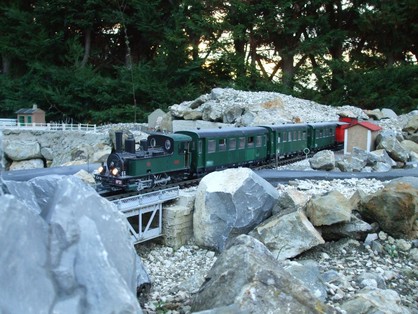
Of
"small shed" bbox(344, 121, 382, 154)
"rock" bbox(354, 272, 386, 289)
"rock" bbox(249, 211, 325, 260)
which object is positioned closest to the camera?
"rock" bbox(354, 272, 386, 289)

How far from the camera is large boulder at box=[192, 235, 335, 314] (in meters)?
6.72

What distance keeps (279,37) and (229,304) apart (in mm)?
37838

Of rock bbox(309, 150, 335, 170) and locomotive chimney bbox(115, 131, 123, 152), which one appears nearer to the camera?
locomotive chimney bbox(115, 131, 123, 152)

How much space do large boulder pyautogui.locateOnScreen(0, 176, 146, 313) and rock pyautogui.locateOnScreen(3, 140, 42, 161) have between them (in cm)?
2603

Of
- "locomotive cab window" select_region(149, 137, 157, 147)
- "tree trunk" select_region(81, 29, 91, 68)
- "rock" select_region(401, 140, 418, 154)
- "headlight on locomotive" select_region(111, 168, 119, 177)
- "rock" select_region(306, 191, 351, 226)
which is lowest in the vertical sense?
"rock" select_region(306, 191, 351, 226)

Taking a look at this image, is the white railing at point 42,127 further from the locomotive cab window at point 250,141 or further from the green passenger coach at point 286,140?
the locomotive cab window at point 250,141

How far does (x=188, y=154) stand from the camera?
15469 millimetres

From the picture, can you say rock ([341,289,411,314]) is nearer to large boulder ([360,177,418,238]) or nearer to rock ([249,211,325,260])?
rock ([249,211,325,260])

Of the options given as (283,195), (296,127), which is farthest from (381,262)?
(296,127)

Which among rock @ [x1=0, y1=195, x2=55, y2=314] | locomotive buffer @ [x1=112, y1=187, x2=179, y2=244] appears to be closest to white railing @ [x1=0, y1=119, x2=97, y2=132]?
locomotive buffer @ [x1=112, y1=187, x2=179, y2=244]

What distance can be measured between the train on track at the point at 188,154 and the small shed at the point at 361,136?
10.2 ft

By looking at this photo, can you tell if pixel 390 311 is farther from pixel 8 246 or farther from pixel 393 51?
pixel 393 51

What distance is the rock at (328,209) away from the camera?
11853mm

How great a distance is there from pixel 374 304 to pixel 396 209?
4662 millimetres
